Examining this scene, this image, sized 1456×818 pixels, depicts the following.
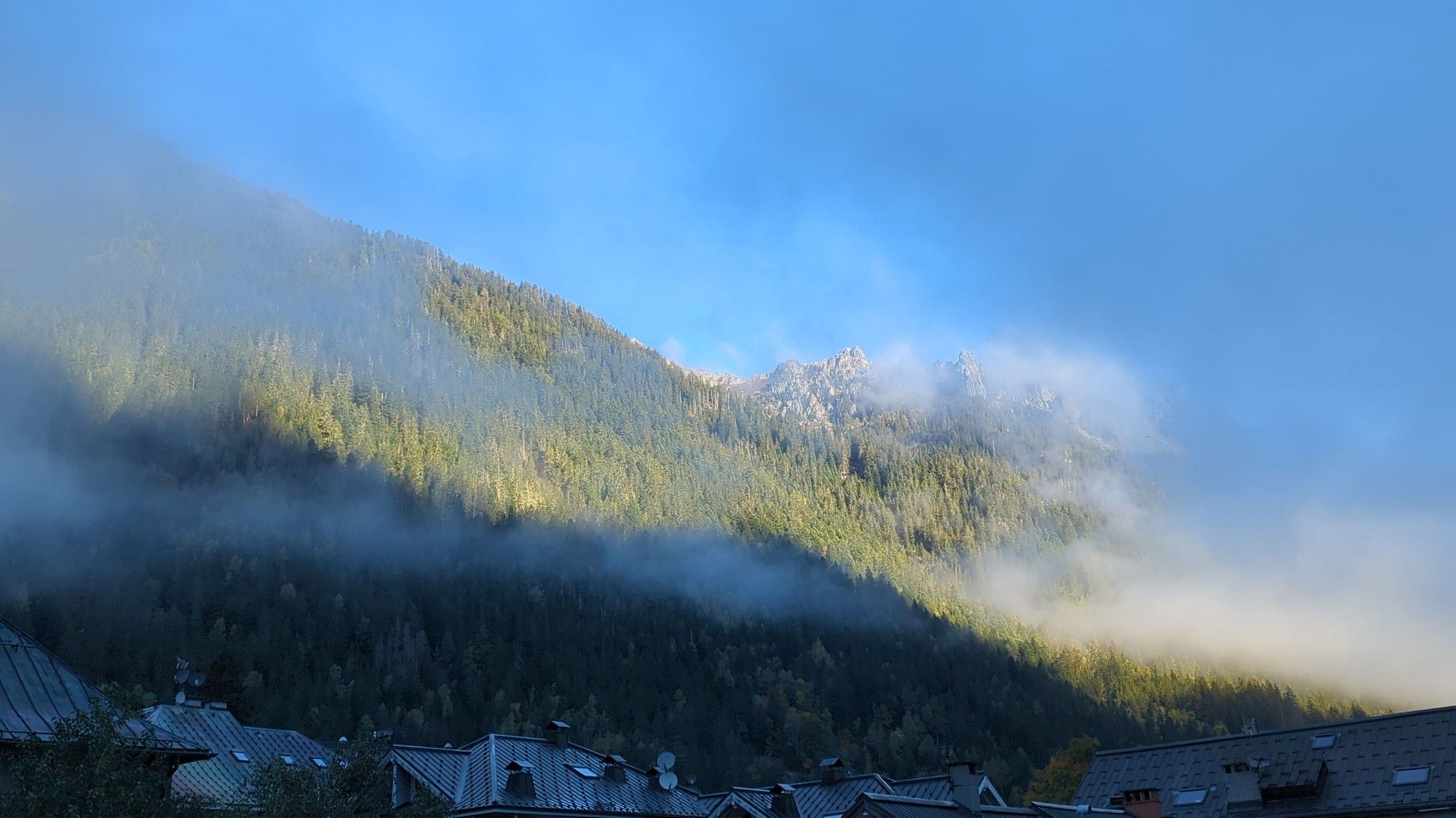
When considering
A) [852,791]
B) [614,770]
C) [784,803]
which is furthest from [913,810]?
[614,770]

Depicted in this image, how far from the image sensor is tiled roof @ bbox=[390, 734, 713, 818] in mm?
48969

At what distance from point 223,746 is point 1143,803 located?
5134cm

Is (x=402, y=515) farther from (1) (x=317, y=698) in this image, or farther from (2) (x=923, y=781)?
(2) (x=923, y=781)

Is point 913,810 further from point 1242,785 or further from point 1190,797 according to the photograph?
point 1190,797

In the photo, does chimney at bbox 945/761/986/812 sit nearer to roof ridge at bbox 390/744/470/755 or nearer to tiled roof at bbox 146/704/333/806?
roof ridge at bbox 390/744/470/755

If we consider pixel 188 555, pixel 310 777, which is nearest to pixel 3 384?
pixel 188 555

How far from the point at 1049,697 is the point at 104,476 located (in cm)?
15390

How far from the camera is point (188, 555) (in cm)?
16012

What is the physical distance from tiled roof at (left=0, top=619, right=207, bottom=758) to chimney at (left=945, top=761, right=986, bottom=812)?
30.6 meters

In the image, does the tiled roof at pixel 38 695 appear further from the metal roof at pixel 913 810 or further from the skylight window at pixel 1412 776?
the skylight window at pixel 1412 776

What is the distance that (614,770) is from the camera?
187ft

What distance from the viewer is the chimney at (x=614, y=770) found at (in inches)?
2224

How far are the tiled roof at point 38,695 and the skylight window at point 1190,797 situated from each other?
154 ft

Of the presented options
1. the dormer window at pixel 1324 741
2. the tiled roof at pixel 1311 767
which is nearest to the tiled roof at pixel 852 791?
the tiled roof at pixel 1311 767
